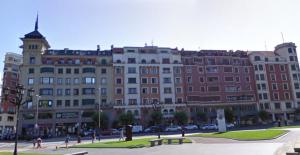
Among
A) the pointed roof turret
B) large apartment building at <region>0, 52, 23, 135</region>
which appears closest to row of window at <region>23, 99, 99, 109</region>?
the pointed roof turret

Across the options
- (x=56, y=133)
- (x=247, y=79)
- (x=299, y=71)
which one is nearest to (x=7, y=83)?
(x=56, y=133)

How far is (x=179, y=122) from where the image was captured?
2795 inches

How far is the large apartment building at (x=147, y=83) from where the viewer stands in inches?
2803

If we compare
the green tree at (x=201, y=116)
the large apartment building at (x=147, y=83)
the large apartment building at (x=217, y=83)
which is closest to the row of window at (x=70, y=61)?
the large apartment building at (x=147, y=83)

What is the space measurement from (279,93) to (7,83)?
92280 mm

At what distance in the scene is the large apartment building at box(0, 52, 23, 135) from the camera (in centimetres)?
9100

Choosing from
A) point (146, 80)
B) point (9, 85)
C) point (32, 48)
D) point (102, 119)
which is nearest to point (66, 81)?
point (32, 48)

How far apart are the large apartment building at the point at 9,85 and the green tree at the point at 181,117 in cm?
5639

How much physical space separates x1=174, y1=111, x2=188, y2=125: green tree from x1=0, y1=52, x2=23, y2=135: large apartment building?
56.4 meters

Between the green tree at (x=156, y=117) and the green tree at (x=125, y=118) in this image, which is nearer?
the green tree at (x=125, y=118)

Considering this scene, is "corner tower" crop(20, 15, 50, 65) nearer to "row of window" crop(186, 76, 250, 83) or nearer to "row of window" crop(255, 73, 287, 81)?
"row of window" crop(186, 76, 250, 83)

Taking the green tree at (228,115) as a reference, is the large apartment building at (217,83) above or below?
above

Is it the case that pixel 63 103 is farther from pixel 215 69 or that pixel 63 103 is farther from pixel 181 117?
pixel 215 69

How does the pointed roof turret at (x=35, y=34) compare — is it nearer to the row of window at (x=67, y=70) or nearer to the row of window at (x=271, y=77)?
the row of window at (x=67, y=70)
